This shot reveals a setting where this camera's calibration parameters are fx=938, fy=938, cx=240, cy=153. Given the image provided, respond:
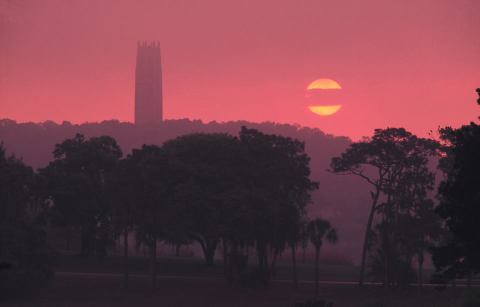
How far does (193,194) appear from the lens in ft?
328

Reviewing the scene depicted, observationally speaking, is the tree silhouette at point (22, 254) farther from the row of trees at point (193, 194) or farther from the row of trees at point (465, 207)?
the row of trees at point (465, 207)

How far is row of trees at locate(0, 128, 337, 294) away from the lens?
3895 inches

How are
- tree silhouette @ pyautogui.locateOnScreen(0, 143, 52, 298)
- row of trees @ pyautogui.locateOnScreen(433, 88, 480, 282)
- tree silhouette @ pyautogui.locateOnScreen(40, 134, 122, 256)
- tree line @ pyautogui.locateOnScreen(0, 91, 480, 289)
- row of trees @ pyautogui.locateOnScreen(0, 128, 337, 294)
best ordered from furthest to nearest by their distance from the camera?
1. tree silhouette @ pyautogui.locateOnScreen(40, 134, 122, 256)
2. row of trees @ pyautogui.locateOnScreen(0, 128, 337, 294)
3. tree line @ pyautogui.locateOnScreen(0, 91, 480, 289)
4. tree silhouette @ pyautogui.locateOnScreen(0, 143, 52, 298)
5. row of trees @ pyautogui.locateOnScreen(433, 88, 480, 282)

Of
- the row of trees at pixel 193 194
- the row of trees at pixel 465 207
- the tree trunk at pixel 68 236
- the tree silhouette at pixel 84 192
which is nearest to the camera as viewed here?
the row of trees at pixel 465 207

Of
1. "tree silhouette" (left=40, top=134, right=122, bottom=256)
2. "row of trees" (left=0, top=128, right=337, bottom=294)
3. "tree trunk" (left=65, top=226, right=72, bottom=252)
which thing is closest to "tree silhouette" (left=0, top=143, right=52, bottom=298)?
"row of trees" (left=0, top=128, right=337, bottom=294)

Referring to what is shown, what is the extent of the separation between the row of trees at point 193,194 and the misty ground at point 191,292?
2.83 metres

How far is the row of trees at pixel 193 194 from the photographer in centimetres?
9894

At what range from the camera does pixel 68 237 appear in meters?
128

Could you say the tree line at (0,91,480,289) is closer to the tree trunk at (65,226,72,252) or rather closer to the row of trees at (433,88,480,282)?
the tree trunk at (65,226,72,252)

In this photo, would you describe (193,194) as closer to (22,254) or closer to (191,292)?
(191,292)

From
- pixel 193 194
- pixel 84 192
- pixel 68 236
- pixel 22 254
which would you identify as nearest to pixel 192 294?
pixel 193 194

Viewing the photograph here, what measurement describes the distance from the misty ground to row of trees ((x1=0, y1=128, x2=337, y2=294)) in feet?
9.27

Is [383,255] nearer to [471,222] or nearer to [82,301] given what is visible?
[82,301]

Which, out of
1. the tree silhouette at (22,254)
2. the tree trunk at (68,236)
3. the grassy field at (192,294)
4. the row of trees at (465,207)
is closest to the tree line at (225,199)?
the tree silhouette at (22,254)
